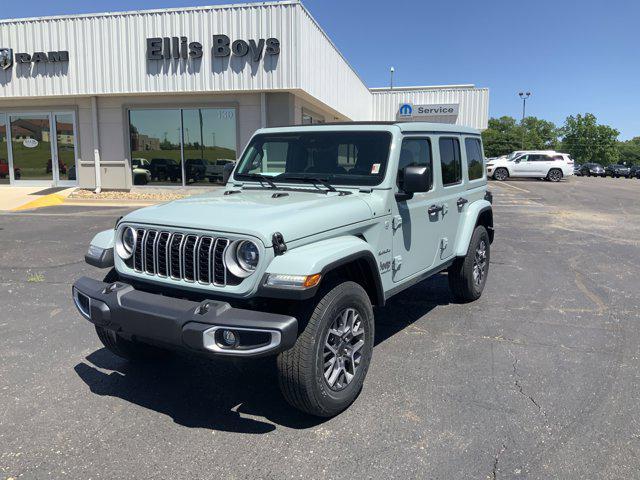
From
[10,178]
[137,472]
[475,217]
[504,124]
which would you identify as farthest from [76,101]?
[504,124]

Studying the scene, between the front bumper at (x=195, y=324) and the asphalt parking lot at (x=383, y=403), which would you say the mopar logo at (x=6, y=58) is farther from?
the front bumper at (x=195, y=324)

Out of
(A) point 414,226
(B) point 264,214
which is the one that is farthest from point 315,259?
(A) point 414,226

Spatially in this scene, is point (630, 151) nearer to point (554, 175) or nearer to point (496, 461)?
point (554, 175)

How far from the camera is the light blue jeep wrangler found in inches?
118

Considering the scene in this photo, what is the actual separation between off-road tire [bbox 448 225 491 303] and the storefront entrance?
15938 mm

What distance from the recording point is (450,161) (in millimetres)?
5312

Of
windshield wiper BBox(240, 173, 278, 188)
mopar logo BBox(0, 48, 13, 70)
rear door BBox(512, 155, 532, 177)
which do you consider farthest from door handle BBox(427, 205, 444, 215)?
rear door BBox(512, 155, 532, 177)

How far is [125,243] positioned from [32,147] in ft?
56.7

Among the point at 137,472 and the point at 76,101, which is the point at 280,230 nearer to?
the point at 137,472

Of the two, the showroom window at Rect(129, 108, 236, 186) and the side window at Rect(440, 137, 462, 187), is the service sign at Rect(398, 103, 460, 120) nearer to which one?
the showroom window at Rect(129, 108, 236, 186)

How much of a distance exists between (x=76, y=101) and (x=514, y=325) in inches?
660

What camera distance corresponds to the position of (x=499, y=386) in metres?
3.87

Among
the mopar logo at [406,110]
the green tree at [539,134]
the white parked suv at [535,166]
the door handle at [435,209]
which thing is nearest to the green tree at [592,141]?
the green tree at [539,134]

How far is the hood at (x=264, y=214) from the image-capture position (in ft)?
10.4
